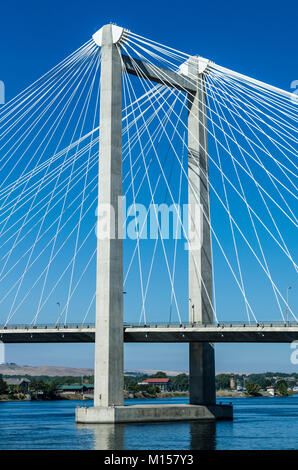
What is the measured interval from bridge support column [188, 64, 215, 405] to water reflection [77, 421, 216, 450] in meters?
3.86

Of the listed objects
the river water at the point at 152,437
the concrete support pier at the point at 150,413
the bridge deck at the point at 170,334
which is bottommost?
the river water at the point at 152,437

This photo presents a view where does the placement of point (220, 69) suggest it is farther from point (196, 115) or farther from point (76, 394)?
point (76, 394)

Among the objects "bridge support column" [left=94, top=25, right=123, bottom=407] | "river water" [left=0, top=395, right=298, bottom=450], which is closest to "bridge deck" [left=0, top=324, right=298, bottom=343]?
"bridge support column" [left=94, top=25, right=123, bottom=407]

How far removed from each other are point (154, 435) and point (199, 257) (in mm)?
18074

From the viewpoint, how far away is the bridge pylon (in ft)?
168

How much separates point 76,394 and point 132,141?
407ft

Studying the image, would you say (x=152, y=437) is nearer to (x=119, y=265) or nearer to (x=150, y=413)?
(x=150, y=413)

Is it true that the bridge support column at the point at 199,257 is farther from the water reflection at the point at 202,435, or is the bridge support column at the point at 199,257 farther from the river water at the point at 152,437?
the river water at the point at 152,437

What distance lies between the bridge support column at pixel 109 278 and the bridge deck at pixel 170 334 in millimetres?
2704

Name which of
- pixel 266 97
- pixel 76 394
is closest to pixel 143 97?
pixel 266 97

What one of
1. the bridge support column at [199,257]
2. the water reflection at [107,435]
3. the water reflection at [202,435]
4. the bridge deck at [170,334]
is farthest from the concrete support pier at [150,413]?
the bridge deck at [170,334]

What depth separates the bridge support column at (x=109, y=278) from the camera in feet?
168

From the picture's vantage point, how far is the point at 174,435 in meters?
44.1

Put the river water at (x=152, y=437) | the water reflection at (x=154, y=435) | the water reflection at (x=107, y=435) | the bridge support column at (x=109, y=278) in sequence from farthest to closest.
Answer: the bridge support column at (x=109, y=278) → the river water at (x=152, y=437) → the water reflection at (x=154, y=435) → the water reflection at (x=107, y=435)
